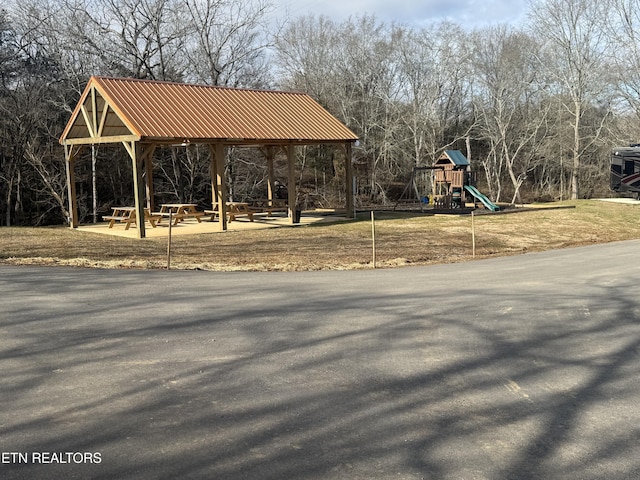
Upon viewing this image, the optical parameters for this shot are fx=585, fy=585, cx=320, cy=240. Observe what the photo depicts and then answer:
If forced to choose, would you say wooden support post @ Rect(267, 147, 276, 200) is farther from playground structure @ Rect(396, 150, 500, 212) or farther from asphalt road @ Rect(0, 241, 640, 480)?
asphalt road @ Rect(0, 241, 640, 480)

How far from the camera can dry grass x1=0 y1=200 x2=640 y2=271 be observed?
12.9m

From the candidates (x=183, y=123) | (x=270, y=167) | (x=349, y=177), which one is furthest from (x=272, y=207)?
(x=183, y=123)

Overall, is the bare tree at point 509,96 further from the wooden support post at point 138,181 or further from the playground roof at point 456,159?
the wooden support post at point 138,181

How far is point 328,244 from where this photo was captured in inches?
639

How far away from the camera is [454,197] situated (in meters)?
28.2

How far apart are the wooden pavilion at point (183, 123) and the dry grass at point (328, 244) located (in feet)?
7.09

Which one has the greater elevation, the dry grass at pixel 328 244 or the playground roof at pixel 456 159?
the playground roof at pixel 456 159

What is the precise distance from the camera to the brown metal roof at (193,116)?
58.2ft

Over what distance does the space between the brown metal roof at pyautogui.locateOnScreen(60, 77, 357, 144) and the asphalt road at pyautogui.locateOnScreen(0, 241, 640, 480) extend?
979 centimetres

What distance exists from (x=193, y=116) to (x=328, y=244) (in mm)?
6845

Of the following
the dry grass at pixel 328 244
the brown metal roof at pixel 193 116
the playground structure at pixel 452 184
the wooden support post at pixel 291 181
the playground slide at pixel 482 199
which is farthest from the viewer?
the playground structure at pixel 452 184

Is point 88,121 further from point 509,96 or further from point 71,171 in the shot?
point 509,96

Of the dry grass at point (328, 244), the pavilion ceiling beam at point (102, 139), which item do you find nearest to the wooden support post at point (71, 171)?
the pavilion ceiling beam at point (102, 139)

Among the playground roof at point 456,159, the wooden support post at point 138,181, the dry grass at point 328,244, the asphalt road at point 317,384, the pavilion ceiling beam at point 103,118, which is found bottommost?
the asphalt road at point 317,384
